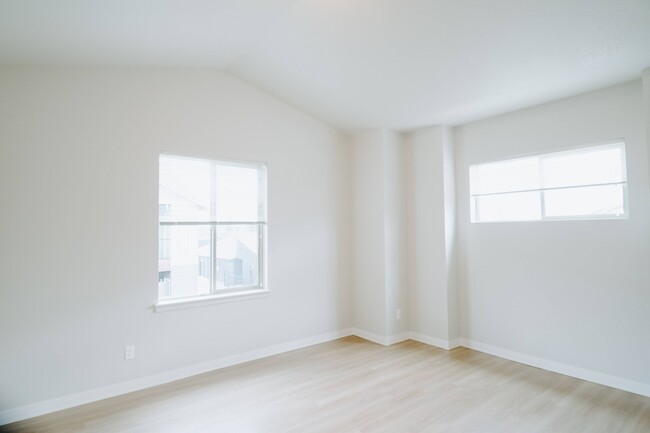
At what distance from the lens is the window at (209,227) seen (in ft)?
11.6

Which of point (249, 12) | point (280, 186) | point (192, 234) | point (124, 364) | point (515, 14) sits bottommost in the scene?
point (124, 364)

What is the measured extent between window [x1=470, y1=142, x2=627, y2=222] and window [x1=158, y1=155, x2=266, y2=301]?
2.71 m

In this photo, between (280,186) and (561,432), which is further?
(280,186)

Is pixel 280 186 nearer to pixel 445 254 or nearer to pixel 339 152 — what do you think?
pixel 339 152

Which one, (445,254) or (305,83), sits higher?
(305,83)

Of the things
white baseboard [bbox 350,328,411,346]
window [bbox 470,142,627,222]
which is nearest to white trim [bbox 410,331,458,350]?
white baseboard [bbox 350,328,411,346]

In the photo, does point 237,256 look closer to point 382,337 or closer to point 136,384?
point 136,384

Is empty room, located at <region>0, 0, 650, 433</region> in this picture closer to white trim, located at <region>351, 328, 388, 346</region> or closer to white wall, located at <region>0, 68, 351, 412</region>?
white wall, located at <region>0, 68, 351, 412</region>

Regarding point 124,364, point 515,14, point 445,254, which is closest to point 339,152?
point 445,254

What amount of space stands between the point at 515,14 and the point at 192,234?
3.39 metres

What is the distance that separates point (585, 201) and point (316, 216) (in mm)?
2918

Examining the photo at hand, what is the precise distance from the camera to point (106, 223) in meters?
3.10

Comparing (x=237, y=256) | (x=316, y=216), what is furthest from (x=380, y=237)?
(x=237, y=256)

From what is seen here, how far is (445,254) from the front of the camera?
167 inches
